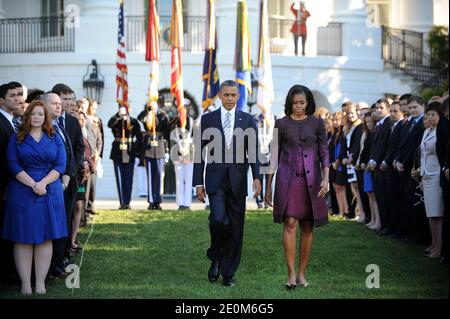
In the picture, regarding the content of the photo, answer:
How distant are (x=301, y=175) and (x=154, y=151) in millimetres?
12100

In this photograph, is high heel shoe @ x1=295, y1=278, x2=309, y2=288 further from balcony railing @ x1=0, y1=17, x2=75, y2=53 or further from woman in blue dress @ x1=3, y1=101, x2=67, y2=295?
balcony railing @ x1=0, y1=17, x2=75, y2=53

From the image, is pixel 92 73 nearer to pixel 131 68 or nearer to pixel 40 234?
pixel 131 68

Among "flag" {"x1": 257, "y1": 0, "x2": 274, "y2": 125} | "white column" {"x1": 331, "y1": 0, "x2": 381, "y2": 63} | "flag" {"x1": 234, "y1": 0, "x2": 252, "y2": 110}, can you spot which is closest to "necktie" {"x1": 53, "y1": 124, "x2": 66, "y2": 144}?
"flag" {"x1": 234, "y1": 0, "x2": 252, "y2": 110}

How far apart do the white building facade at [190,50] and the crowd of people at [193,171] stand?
28.6ft

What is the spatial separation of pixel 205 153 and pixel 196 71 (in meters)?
20.1

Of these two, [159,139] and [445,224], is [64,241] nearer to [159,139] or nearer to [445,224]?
[445,224]

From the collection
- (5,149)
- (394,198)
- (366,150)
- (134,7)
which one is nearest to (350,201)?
(366,150)

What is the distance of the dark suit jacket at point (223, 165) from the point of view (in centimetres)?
1152

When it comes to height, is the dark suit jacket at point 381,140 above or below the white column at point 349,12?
below

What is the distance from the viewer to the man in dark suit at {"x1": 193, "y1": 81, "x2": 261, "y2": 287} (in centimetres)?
1152

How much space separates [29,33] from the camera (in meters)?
33.0

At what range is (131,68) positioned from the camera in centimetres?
3170

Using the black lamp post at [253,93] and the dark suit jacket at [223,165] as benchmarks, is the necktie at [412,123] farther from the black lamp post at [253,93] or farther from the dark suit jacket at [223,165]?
the black lamp post at [253,93]

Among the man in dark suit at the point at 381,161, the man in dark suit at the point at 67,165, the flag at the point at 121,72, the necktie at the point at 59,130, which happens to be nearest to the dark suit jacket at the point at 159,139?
the flag at the point at 121,72
